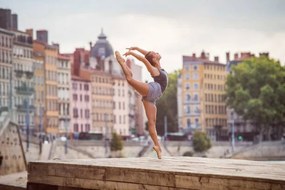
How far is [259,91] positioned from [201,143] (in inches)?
151

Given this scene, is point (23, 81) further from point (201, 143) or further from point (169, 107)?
point (169, 107)

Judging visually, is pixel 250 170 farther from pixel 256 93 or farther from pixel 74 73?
pixel 74 73

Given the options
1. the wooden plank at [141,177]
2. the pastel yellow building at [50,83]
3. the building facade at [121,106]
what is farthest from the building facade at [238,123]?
the wooden plank at [141,177]

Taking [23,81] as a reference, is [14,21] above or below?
above

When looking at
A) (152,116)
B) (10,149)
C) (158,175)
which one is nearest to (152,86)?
(152,116)

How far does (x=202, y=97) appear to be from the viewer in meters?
43.7

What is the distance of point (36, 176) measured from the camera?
6082 mm

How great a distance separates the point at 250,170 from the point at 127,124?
39.8 m

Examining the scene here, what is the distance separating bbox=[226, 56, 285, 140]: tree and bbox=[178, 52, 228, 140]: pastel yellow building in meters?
3.22

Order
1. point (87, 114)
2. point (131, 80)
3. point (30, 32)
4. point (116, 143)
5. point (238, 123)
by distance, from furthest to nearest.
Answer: point (238, 123) → point (87, 114) → point (30, 32) → point (116, 143) → point (131, 80)

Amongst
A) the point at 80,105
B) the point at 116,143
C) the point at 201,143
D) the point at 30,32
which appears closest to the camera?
the point at 116,143

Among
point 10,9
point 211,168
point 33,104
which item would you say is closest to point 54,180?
point 211,168

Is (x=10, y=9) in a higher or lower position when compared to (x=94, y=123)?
higher

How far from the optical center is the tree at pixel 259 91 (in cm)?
3859
